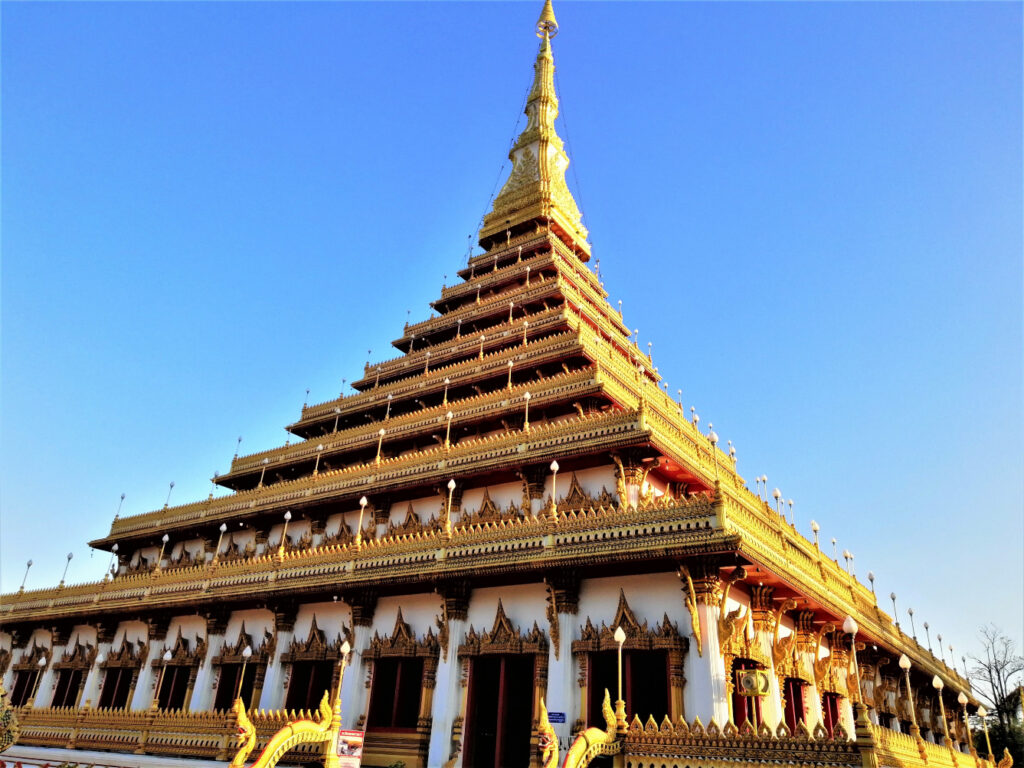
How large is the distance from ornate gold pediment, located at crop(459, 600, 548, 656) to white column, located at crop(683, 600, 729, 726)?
4297 mm

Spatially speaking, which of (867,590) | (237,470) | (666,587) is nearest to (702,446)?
(666,587)

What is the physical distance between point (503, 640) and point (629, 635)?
408 cm

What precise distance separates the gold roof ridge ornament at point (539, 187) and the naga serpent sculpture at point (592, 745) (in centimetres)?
3311

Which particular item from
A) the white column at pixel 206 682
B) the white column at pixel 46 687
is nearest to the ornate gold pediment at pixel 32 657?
the white column at pixel 46 687

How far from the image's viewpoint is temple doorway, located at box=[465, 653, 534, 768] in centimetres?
2142

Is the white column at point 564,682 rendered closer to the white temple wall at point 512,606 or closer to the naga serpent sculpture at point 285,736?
the white temple wall at point 512,606

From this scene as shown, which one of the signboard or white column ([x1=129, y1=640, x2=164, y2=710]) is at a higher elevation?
white column ([x1=129, y1=640, x2=164, y2=710])

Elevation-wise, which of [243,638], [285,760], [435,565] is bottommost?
[285,760]

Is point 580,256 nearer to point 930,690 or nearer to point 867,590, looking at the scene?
point 867,590

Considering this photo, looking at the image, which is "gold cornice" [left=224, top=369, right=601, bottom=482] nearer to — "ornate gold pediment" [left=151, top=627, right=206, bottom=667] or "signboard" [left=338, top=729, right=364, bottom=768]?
"ornate gold pediment" [left=151, top=627, right=206, bottom=667]

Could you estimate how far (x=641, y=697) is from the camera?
66.4 feet

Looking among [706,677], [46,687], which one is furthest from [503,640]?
[46,687]

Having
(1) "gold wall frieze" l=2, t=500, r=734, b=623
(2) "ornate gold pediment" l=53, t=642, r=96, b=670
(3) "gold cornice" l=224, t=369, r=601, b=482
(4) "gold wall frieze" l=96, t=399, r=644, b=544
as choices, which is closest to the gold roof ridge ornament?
(3) "gold cornice" l=224, t=369, r=601, b=482

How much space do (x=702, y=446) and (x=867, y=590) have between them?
13378mm
